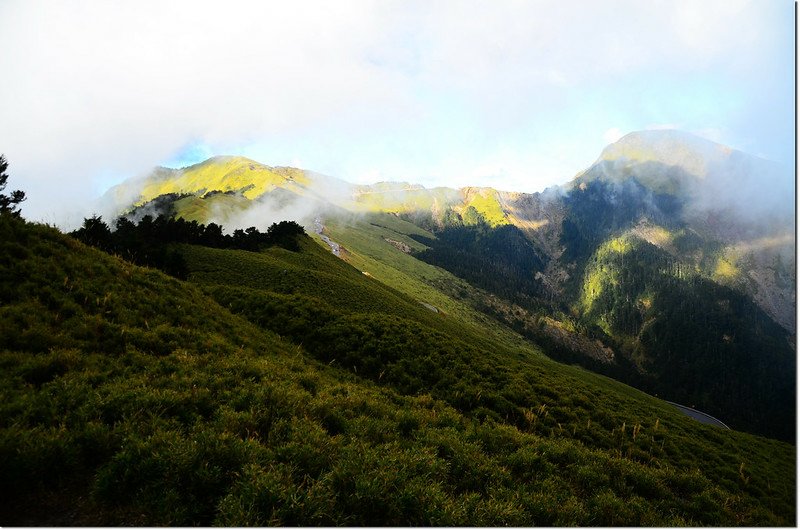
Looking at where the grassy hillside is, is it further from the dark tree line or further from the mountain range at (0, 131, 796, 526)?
the dark tree line

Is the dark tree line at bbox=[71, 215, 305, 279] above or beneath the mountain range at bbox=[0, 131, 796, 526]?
above

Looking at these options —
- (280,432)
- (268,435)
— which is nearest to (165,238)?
(280,432)

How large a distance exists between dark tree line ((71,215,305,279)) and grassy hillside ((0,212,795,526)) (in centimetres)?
1225

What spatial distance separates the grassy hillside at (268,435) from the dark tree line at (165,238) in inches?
482

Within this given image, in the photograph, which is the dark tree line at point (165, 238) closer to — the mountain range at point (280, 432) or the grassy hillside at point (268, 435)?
the grassy hillside at point (268, 435)

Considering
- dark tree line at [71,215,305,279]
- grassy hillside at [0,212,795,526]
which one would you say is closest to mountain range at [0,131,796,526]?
grassy hillside at [0,212,795,526]

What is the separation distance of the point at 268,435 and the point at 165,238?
5646cm

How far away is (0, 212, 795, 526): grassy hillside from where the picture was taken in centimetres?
741

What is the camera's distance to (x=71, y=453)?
7.84 meters

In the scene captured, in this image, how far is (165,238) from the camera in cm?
5522

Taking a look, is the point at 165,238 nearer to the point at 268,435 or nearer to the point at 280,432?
the point at 280,432

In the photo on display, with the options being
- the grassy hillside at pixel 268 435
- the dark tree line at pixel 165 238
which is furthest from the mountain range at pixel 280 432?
the dark tree line at pixel 165 238

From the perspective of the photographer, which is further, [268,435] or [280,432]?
[280,432]

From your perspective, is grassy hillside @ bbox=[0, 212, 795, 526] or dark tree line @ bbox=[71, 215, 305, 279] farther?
dark tree line @ bbox=[71, 215, 305, 279]
